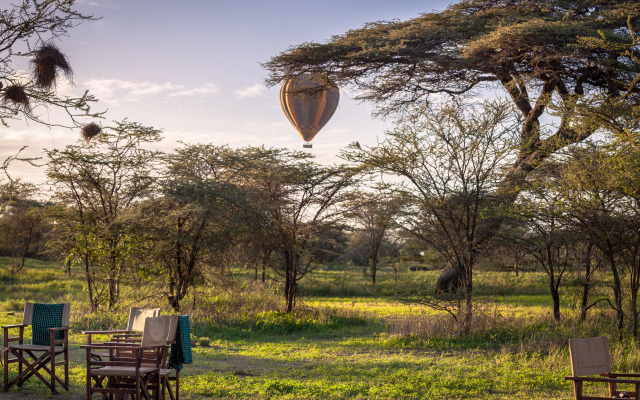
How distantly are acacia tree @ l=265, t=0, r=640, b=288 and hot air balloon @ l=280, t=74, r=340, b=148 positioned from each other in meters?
0.53

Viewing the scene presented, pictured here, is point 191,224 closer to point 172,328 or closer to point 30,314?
point 30,314

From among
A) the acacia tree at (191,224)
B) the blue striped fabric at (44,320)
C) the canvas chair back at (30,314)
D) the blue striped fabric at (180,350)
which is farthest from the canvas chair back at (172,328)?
the acacia tree at (191,224)

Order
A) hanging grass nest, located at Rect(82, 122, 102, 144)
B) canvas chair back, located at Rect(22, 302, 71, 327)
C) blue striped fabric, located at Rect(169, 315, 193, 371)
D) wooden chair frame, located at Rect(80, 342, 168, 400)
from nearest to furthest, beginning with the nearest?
wooden chair frame, located at Rect(80, 342, 168, 400) < blue striped fabric, located at Rect(169, 315, 193, 371) < canvas chair back, located at Rect(22, 302, 71, 327) < hanging grass nest, located at Rect(82, 122, 102, 144)

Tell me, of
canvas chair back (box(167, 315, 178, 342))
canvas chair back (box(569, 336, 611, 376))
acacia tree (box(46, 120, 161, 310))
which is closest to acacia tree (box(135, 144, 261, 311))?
acacia tree (box(46, 120, 161, 310))

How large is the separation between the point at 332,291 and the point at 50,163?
490 inches

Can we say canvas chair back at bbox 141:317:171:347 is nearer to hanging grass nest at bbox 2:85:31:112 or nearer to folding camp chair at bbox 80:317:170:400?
folding camp chair at bbox 80:317:170:400

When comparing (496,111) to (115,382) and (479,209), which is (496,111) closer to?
(479,209)

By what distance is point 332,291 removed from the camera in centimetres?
2594

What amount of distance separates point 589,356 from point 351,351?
6.40 meters

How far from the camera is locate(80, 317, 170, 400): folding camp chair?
5996mm

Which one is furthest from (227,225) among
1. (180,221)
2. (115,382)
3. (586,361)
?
(586,361)

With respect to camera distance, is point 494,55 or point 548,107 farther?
point 494,55

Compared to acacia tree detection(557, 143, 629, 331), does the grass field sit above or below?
below

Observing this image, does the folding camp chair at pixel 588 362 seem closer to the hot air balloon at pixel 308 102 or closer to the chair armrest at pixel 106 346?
the chair armrest at pixel 106 346
